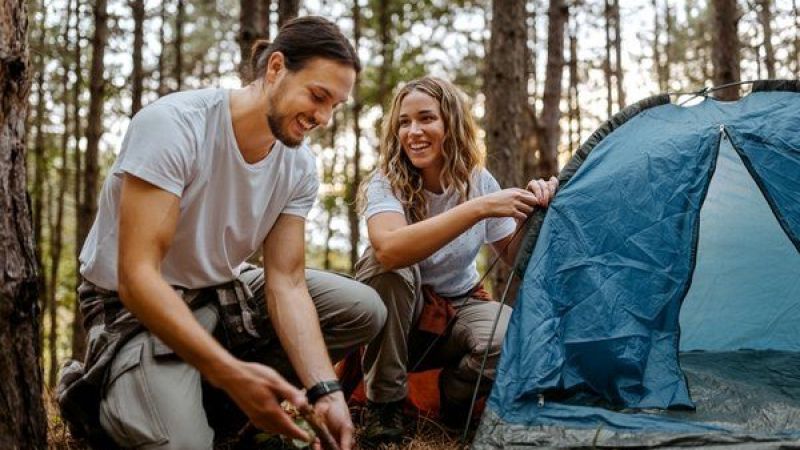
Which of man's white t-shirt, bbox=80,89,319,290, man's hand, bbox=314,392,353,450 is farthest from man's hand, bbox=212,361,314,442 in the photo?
man's white t-shirt, bbox=80,89,319,290

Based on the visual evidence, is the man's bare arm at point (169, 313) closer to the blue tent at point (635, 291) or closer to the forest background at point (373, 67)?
the blue tent at point (635, 291)

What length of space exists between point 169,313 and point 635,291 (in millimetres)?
1587

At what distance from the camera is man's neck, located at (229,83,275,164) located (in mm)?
2240

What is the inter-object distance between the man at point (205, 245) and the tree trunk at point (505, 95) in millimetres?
2912

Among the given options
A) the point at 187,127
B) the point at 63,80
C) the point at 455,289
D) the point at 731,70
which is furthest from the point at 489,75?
the point at 63,80

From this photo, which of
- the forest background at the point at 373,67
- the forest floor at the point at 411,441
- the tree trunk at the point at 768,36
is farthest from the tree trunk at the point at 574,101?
the forest floor at the point at 411,441

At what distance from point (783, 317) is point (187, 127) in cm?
299

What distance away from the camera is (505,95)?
528 centimetres

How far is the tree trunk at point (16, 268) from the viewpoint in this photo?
1.90m

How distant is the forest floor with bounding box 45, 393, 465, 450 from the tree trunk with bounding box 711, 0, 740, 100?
444 centimetres

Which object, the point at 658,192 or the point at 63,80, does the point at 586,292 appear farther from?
the point at 63,80

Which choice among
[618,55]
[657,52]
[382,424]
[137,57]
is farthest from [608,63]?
[382,424]

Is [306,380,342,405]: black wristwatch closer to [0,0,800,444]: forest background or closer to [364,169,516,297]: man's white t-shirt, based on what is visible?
[364,169,516,297]: man's white t-shirt

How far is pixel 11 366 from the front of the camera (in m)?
1.91
